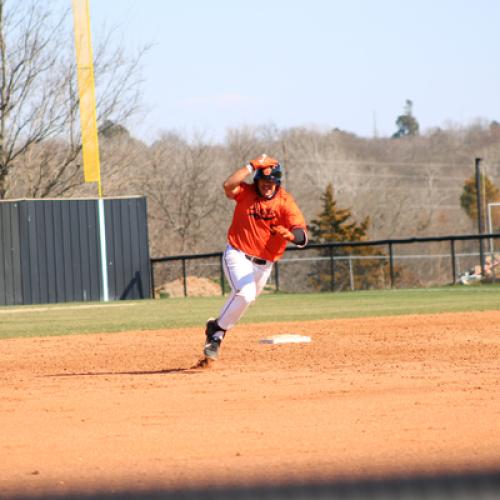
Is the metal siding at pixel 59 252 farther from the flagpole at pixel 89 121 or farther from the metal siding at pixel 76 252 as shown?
the flagpole at pixel 89 121

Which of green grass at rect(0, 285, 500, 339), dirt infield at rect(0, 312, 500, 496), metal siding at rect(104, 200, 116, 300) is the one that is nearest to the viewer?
dirt infield at rect(0, 312, 500, 496)

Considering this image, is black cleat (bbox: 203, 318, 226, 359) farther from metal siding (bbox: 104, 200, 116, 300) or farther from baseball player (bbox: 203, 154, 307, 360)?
metal siding (bbox: 104, 200, 116, 300)

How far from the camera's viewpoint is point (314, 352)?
11.7 meters

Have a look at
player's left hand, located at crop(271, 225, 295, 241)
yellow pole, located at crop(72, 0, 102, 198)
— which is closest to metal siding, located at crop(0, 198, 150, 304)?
yellow pole, located at crop(72, 0, 102, 198)

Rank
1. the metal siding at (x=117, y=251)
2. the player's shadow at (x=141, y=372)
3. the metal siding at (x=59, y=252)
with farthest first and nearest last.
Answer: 1. the metal siding at (x=117, y=251)
2. the metal siding at (x=59, y=252)
3. the player's shadow at (x=141, y=372)

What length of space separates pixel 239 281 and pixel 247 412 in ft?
9.91

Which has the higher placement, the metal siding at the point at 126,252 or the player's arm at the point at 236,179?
the player's arm at the point at 236,179

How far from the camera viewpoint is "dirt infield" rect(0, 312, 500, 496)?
541 centimetres

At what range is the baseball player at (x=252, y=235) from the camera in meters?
10.3

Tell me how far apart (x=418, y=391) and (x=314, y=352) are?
3613 mm

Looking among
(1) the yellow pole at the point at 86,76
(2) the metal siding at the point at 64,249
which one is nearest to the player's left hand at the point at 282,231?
(1) the yellow pole at the point at 86,76

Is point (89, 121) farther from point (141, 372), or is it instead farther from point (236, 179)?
point (236, 179)

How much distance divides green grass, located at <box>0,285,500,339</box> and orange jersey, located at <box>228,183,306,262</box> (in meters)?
6.27

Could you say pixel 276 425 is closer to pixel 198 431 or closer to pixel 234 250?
pixel 198 431
